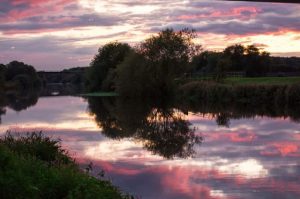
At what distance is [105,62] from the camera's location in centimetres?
9162

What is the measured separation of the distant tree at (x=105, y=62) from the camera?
294 ft

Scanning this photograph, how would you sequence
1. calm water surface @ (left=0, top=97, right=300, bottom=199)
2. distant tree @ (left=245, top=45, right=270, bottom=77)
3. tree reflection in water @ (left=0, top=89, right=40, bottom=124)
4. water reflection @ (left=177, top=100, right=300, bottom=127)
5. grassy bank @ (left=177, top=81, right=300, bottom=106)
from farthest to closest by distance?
distant tree @ (left=245, top=45, right=270, bottom=77) → tree reflection in water @ (left=0, top=89, right=40, bottom=124) → grassy bank @ (left=177, top=81, right=300, bottom=106) → water reflection @ (left=177, top=100, right=300, bottom=127) → calm water surface @ (left=0, top=97, right=300, bottom=199)

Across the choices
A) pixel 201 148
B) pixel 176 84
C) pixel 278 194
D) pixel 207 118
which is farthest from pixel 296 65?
pixel 278 194

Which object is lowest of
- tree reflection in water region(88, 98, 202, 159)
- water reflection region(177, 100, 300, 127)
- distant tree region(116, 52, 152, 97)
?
water reflection region(177, 100, 300, 127)

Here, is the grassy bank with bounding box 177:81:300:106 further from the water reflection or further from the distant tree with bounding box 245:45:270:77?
the distant tree with bounding box 245:45:270:77

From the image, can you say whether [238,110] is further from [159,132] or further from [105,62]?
[105,62]

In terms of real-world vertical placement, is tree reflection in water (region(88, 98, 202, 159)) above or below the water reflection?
above

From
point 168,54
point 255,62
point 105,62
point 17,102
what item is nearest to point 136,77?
point 168,54

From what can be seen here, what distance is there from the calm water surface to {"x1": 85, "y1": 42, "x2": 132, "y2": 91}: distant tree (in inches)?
1959

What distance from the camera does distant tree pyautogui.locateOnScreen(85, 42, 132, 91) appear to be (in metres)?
89.7

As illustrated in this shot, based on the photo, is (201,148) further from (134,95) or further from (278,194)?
(134,95)

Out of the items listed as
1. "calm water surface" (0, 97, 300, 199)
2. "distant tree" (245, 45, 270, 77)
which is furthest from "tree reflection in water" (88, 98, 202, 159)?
"distant tree" (245, 45, 270, 77)

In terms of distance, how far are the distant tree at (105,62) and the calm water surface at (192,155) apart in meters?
49.8

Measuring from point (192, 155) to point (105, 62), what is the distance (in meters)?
70.1
